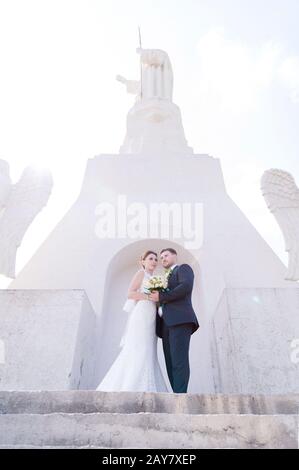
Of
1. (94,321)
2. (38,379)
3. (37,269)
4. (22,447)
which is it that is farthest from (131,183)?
(22,447)

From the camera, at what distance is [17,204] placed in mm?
5711

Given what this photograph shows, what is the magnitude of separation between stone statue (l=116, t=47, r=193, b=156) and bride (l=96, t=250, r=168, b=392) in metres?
5.63

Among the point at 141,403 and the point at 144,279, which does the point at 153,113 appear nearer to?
the point at 144,279

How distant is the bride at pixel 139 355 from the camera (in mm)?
3670

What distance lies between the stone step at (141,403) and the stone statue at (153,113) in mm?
6918

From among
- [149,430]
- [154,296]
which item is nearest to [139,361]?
[154,296]

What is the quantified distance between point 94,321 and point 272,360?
8.53ft

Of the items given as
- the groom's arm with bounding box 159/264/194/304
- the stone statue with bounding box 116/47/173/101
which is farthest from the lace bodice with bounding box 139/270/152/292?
the stone statue with bounding box 116/47/173/101

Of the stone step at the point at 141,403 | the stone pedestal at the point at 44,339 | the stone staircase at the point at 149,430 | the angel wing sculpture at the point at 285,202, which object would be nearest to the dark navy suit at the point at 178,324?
the stone step at the point at 141,403

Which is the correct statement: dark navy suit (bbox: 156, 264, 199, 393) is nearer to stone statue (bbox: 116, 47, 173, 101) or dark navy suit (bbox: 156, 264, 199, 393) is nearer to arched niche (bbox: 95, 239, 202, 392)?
arched niche (bbox: 95, 239, 202, 392)

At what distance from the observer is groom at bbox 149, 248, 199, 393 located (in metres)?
3.58

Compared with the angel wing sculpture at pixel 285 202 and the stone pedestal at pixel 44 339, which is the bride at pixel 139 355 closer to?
the stone pedestal at pixel 44 339

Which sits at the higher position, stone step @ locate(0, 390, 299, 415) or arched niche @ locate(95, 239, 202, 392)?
arched niche @ locate(95, 239, 202, 392)

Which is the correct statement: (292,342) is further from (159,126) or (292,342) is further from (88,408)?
(159,126)
